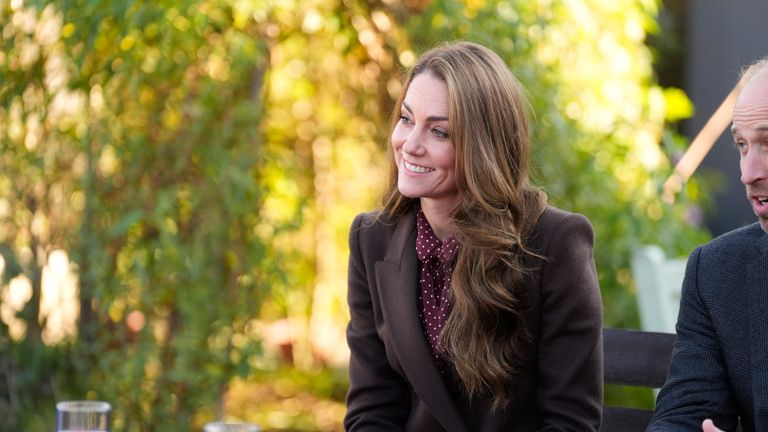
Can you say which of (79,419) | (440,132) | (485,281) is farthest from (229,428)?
(440,132)

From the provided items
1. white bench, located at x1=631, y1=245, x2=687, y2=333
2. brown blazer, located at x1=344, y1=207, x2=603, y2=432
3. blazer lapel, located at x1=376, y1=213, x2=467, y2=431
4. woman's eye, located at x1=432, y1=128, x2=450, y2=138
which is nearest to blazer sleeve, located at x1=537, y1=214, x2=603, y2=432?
brown blazer, located at x1=344, y1=207, x2=603, y2=432

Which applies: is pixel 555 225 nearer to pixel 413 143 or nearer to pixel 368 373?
pixel 413 143

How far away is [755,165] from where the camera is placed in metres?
2.12

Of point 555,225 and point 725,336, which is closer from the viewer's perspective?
point 725,336

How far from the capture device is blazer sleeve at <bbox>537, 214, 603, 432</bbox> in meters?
2.51

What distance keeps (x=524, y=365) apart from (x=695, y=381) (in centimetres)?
40

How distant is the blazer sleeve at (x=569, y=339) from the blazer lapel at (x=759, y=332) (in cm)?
36

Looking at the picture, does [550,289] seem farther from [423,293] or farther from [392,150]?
[392,150]

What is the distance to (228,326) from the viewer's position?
4297 millimetres

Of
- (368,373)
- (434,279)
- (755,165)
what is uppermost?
(755,165)

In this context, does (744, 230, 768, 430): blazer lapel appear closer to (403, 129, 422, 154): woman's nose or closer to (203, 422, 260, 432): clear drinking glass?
(403, 129, 422, 154): woman's nose

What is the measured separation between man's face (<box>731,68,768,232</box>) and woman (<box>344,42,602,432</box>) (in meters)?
0.49

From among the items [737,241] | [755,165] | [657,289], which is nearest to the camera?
[755,165]

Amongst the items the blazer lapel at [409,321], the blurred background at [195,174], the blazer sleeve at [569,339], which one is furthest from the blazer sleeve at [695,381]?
the blurred background at [195,174]
